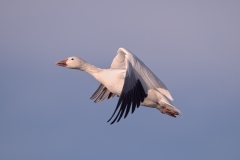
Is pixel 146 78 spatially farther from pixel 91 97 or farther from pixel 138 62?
pixel 91 97

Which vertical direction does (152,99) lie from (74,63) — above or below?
below

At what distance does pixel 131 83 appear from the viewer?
1859 cm

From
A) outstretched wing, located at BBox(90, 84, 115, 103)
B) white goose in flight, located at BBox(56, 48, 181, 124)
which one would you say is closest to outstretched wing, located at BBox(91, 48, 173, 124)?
white goose in flight, located at BBox(56, 48, 181, 124)

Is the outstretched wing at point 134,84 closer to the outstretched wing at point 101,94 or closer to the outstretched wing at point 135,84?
the outstretched wing at point 135,84

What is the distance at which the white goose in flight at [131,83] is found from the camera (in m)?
18.4

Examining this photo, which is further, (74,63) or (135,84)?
(74,63)

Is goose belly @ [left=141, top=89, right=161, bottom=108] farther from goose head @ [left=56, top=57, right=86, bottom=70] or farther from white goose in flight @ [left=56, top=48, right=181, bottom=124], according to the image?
Result: goose head @ [left=56, top=57, right=86, bottom=70]

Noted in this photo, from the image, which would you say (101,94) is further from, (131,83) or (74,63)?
(131,83)

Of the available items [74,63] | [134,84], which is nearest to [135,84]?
[134,84]

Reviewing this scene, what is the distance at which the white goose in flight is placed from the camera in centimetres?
1842

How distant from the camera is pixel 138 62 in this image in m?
19.2

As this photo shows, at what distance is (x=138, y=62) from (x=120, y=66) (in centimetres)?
144

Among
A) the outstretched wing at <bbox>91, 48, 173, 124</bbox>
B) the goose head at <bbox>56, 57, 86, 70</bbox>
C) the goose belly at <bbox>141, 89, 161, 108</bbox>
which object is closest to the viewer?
the outstretched wing at <bbox>91, 48, 173, 124</bbox>

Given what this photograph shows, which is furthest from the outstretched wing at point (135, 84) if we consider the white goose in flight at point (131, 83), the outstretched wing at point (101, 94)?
the outstretched wing at point (101, 94)
